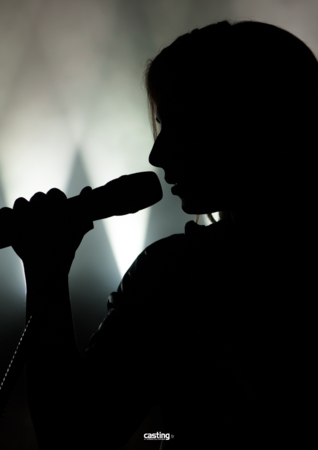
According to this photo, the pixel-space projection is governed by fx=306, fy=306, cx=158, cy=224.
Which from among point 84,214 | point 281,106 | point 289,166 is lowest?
point 84,214

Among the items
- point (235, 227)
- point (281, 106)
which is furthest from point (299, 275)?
point (281, 106)

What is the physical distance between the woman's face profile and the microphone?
15cm

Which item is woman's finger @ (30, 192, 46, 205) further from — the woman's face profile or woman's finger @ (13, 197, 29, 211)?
the woman's face profile

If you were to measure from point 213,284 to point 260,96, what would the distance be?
441mm

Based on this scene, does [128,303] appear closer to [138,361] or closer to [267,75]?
[138,361]

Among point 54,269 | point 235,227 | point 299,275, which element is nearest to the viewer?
point 54,269

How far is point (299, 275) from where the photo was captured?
64cm

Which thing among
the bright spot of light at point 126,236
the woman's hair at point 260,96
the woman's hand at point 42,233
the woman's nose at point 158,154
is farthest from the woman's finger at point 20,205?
the bright spot of light at point 126,236

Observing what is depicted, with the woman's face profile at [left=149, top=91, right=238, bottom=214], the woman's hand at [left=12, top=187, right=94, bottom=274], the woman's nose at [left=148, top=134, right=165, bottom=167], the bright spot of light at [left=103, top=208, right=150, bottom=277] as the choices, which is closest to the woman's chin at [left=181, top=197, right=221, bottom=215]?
the woman's face profile at [left=149, top=91, right=238, bottom=214]

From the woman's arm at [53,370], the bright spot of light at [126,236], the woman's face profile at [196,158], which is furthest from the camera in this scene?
the bright spot of light at [126,236]

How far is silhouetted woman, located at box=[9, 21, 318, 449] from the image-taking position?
53cm

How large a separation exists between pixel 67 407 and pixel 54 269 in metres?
0.24

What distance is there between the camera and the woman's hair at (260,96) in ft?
2.25

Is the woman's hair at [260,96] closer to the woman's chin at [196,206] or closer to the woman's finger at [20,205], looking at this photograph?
the woman's chin at [196,206]
